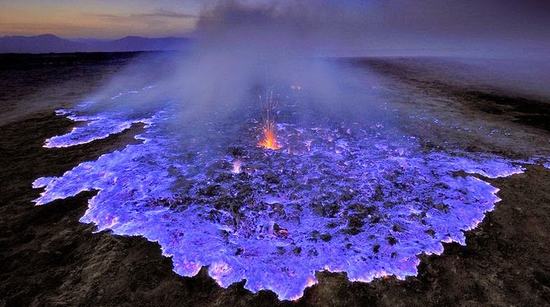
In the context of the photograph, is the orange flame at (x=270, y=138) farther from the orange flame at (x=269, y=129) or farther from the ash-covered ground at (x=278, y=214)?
the ash-covered ground at (x=278, y=214)

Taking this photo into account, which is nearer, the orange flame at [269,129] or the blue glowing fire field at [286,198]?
the blue glowing fire field at [286,198]

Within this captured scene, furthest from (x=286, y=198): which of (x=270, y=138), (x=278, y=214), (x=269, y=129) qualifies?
(x=269, y=129)

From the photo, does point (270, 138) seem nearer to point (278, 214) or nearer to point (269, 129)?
point (269, 129)

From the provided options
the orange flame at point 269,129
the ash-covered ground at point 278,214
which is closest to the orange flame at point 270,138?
the orange flame at point 269,129

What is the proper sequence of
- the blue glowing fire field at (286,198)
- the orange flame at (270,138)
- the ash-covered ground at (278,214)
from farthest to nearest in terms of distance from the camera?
the orange flame at (270,138) < the blue glowing fire field at (286,198) < the ash-covered ground at (278,214)

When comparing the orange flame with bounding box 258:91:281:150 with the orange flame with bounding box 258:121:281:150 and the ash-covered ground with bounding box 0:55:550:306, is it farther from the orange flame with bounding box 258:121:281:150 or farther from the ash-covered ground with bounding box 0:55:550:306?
the ash-covered ground with bounding box 0:55:550:306

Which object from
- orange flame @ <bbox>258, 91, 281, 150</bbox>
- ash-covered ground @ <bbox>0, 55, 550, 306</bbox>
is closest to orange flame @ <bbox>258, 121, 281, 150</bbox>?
orange flame @ <bbox>258, 91, 281, 150</bbox>
